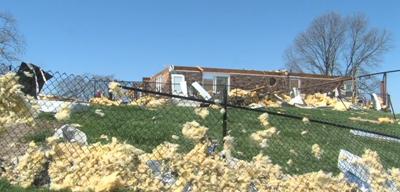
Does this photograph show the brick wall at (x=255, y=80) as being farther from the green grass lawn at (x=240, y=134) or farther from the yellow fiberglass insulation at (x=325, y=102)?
the green grass lawn at (x=240, y=134)

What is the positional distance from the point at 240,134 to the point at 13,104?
5.13 metres

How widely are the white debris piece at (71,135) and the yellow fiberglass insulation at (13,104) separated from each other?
0.99 m

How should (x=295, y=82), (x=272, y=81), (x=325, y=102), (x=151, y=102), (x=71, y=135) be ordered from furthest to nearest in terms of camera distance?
1. (x=295, y=82)
2. (x=272, y=81)
3. (x=325, y=102)
4. (x=151, y=102)
5. (x=71, y=135)

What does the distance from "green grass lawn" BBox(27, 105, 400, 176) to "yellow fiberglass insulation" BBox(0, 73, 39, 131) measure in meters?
1.68

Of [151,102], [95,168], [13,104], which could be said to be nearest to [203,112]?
[151,102]

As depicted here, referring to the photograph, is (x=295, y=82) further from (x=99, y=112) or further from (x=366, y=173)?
(x=366, y=173)

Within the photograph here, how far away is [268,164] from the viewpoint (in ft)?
23.4

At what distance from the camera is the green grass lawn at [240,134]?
28.2 feet

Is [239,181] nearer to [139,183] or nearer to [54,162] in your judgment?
[139,183]

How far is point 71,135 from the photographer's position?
24.7 ft

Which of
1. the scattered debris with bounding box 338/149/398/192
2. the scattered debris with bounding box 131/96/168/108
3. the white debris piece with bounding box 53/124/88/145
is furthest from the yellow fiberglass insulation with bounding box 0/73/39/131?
the scattered debris with bounding box 131/96/168/108

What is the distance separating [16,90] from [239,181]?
240 centimetres

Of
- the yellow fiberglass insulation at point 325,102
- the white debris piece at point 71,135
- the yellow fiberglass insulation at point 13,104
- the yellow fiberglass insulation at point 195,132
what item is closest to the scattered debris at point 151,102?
the white debris piece at point 71,135

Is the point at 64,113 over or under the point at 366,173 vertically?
over
